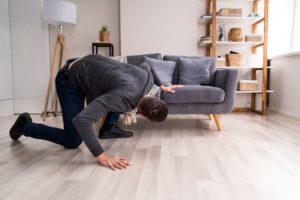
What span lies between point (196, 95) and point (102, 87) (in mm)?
1122

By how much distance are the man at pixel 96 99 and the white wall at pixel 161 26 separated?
191 centimetres

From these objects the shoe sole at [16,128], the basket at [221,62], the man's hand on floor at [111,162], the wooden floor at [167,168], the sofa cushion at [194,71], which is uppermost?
the basket at [221,62]

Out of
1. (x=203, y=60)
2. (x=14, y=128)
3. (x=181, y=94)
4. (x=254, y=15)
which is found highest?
(x=254, y=15)

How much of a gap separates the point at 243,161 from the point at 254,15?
262 cm

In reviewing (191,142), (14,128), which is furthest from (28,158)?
(191,142)

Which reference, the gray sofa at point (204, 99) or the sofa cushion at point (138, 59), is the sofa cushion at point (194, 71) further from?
the gray sofa at point (204, 99)

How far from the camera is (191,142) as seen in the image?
6.83 ft

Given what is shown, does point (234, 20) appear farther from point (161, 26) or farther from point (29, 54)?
point (29, 54)

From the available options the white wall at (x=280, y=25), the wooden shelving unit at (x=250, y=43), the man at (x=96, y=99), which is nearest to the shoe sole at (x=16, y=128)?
the man at (x=96, y=99)

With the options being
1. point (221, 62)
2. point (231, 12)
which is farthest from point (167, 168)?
point (231, 12)

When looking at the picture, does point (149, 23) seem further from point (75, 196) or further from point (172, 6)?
point (75, 196)

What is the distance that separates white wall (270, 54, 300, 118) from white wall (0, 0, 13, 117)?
3.82 metres

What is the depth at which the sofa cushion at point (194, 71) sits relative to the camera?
295 cm

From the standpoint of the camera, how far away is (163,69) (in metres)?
2.93
